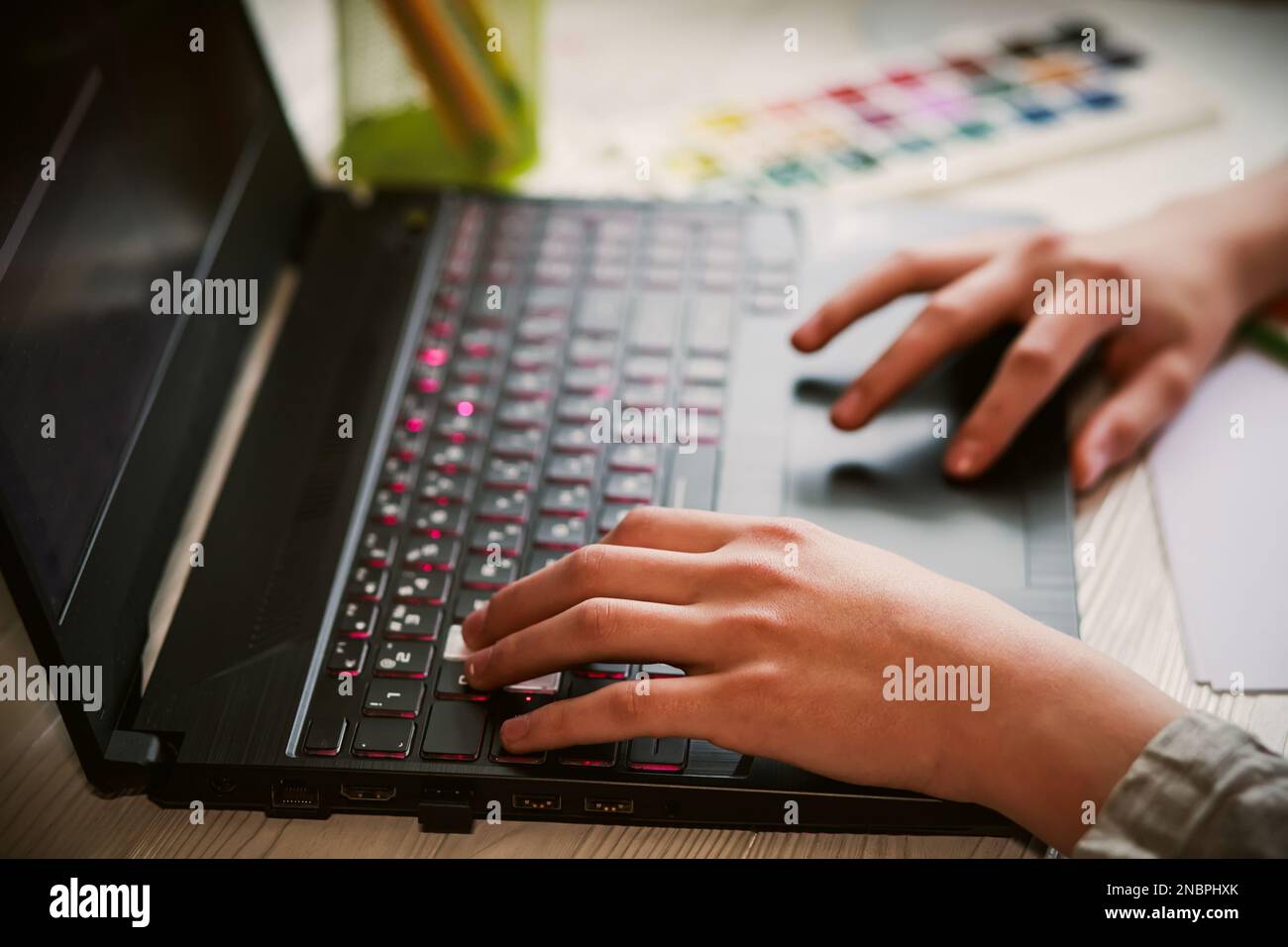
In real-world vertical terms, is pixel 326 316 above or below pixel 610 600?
above

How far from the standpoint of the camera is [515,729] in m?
0.58

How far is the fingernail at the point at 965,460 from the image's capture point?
0.73 metres

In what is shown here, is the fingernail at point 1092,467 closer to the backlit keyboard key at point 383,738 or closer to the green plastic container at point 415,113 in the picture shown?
the backlit keyboard key at point 383,738

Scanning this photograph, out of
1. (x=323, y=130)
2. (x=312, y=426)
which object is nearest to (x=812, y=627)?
(x=312, y=426)

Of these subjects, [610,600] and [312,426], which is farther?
[312,426]

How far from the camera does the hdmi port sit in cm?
59

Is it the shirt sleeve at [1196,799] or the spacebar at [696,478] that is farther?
the spacebar at [696,478]

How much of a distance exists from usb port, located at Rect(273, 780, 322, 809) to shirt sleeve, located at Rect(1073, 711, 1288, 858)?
381 millimetres

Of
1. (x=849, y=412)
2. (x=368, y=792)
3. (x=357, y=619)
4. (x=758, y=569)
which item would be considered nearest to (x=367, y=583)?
(x=357, y=619)

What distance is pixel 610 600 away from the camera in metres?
0.59

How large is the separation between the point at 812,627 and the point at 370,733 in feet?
0.78

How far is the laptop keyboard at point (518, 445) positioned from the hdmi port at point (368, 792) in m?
0.02

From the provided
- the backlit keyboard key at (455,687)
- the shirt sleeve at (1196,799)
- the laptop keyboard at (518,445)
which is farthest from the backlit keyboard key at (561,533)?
the shirt sleeve at (1196,799)
